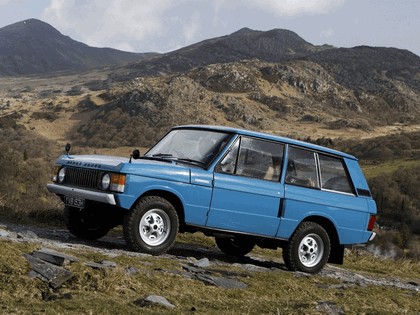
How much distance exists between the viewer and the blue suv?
8.04 m

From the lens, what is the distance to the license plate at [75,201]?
823cm

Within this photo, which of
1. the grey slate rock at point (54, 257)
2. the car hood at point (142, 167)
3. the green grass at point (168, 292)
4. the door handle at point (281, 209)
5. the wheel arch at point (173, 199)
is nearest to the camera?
the green grass at point (168, 292)

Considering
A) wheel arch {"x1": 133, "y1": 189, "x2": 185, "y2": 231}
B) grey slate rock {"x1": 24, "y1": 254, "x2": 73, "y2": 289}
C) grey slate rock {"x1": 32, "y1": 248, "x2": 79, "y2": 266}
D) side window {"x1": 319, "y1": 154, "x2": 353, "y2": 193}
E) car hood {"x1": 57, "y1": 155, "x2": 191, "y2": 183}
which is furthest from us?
side window {"x1": 319, "y1": 154, "x2": 353, "y2": 193}

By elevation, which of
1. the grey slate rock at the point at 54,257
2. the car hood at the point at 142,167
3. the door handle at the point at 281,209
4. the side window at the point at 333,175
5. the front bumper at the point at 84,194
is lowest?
the grey slate rock at the point at 54,257

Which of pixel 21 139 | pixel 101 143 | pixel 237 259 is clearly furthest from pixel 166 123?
pixel 237 259

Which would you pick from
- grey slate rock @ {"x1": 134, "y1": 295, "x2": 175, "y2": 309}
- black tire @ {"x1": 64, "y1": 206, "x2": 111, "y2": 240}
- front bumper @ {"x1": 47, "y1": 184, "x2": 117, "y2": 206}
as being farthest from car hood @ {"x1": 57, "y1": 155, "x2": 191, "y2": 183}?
grey slate rock @ {"x1": 134, "y1": 295, "x2": 175, "y2": 309}

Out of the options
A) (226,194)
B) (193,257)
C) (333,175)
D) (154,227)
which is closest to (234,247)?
(193,257)

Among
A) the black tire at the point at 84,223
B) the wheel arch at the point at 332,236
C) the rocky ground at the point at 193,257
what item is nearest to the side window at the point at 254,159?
the wheel arch at the point at 332,236

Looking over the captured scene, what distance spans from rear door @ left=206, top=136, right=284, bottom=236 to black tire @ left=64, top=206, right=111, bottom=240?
1913 mm

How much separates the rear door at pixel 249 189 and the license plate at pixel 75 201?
66.2 inches

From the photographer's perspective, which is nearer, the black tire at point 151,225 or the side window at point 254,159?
the black tire at point 151,225

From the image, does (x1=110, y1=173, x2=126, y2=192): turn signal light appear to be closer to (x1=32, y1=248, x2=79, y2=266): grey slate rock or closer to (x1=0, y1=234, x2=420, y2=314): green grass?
(x1=0, y1=234, x2=420, y2=314): green grass

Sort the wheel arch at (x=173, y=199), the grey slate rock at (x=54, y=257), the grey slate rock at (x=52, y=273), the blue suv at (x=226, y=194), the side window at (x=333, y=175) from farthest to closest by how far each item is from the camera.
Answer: the side window at (x=333, y=175), the wheel arch at (x=173, y=199), the blue suv at (x=226, y=194), the grey slate rock at (x=54, y=257), the grey slate rock at (x=52, y=273)

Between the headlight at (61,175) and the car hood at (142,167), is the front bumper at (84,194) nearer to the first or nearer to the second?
the headlight at (61,175)
